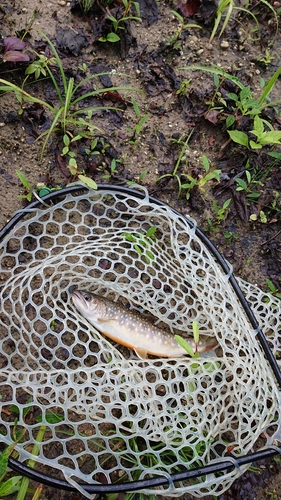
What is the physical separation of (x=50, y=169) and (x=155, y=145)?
846 millimetres

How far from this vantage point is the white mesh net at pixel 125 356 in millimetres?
2523

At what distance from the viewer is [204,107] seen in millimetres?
3693

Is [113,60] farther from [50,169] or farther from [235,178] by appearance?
[235,178]

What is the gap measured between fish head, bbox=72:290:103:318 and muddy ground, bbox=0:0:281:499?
79 centimetres

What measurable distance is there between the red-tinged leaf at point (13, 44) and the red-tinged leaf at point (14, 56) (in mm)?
49

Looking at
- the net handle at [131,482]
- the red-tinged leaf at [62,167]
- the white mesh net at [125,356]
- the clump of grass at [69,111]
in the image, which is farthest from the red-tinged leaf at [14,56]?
the net handle at [131,482]

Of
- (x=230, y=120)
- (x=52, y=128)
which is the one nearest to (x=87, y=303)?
(x=52, y=128)

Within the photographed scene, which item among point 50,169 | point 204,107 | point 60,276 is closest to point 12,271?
point 60,276

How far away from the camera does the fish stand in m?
2.80

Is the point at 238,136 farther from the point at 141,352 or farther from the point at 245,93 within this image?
the point at 141,352

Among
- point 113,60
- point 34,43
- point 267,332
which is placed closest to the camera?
point 267,332

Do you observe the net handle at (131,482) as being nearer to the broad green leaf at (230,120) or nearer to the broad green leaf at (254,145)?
the broad green leaf at (254,145)

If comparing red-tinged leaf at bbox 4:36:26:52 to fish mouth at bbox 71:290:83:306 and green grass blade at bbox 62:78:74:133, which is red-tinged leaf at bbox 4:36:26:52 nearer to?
green grass blade at bbox 62:78:74:133

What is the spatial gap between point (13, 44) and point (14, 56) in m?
0.13
